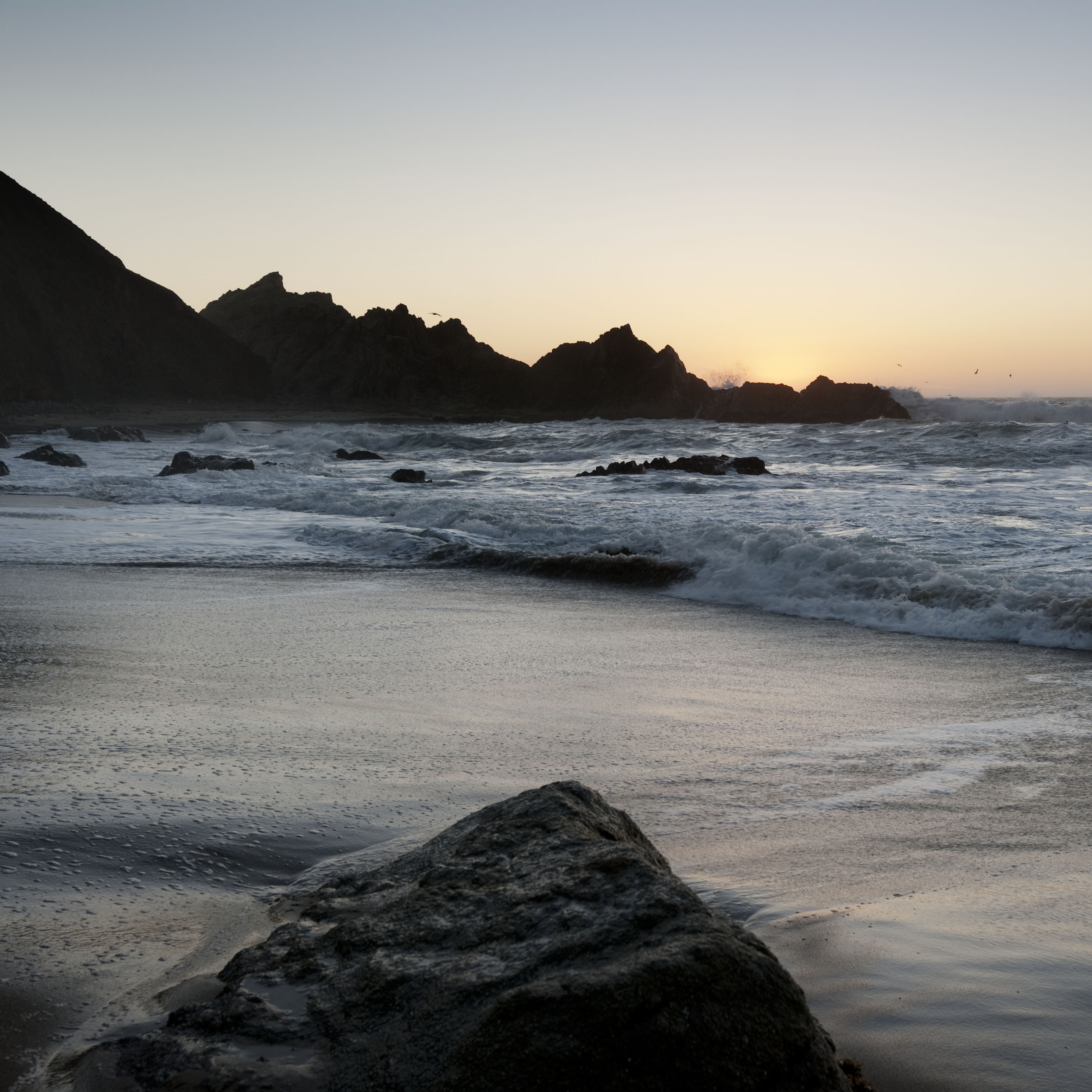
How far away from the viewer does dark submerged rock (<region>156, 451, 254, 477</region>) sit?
2031 centimetres

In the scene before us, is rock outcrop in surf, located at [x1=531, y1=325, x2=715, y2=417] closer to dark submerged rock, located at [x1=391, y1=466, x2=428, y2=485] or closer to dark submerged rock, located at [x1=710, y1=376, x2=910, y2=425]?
dark submerged rock, located at [x1=710, y1=376, x2=910, y2=425]

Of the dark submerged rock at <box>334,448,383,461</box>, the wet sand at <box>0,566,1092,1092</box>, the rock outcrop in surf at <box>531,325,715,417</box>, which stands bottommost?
the wet sand at <box>0,566,1092,1092</box>

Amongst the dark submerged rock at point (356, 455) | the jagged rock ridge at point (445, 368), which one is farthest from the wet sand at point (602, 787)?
the jagged rock ridge at point (445, 368)

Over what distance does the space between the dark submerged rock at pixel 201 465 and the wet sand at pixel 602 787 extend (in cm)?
1451

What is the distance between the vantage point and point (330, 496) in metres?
15.0

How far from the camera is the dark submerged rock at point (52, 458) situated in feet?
74.6

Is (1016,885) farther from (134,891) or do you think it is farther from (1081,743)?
(134,891)

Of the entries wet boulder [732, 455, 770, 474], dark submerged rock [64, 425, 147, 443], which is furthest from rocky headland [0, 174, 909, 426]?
wet boulder [732, 455, 770, 474]

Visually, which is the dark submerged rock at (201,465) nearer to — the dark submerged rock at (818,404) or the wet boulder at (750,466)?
the wet boulder at (750,466)

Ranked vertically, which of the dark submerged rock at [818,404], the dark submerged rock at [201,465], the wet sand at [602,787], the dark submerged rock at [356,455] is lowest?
the wet sand at [602,787]

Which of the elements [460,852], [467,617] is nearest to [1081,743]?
[460,852]

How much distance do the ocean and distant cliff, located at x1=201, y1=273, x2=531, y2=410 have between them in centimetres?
9428

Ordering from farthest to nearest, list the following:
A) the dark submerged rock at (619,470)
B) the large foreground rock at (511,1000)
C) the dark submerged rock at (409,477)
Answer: the dark submerged rock at (619,470) < the dark submerged rock at (409,477) < the large foreground rock at (511,1000)

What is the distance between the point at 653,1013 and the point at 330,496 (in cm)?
1405
